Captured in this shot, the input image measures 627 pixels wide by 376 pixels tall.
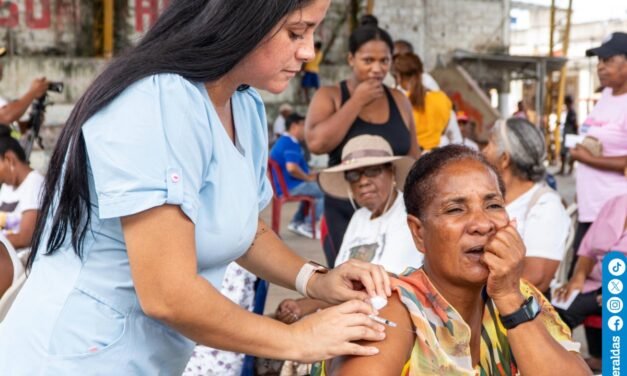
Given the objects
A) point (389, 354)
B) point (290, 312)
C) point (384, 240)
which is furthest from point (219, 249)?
point (384, 240)

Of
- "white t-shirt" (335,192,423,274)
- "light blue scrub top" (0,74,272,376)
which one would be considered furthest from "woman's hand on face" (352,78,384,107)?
"light blue scrub top" (0,74,272,376)

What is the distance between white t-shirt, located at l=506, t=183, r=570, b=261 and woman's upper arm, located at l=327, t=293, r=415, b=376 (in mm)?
1683

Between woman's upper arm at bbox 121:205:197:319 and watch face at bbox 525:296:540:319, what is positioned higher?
woman's upper arm at bbox 121:205:197:319

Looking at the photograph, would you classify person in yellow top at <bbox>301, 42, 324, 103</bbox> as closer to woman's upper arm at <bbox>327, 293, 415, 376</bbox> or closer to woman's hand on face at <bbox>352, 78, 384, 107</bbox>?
woman's hand on face at <bbox>352, 78, 384, 107</bbox>

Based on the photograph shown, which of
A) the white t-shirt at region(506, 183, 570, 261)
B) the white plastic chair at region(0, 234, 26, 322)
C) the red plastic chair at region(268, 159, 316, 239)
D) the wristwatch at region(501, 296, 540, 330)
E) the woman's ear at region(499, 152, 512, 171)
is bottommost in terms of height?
the red plastic chair at region(268, 159, 316, 239)

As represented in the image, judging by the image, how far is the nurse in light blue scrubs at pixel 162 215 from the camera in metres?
1.48

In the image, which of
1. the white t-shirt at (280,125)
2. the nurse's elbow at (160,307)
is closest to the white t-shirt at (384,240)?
the nurse's elbow at (160,307)

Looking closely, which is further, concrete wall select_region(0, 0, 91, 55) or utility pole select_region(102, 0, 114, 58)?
utility pole select_region(102, 0, 114, 58)

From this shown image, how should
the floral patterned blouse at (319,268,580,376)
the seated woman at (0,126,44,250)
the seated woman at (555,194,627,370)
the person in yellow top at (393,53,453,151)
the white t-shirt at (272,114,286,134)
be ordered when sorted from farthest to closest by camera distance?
the white t-shirt at (272,114,286,134) < the person in yellow top at (393,53,453,151) < the seated woman at (0,126,44,250) < the seated woman at (555,194,627,370) < the floral patterned blouse at (319,268,580,376)

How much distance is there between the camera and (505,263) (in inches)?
72.9

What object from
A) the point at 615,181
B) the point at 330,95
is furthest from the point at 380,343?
the point at 615,181

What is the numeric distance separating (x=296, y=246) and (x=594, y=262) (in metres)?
4.16

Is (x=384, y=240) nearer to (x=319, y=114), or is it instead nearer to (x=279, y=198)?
(x=319, y=114)

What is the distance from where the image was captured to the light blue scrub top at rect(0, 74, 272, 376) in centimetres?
148
